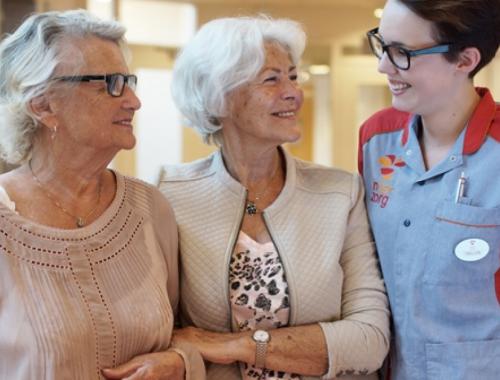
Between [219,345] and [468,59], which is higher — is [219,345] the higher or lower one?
the lower one

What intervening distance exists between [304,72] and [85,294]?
3.55 metres

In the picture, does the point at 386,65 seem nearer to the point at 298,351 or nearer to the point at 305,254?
the point at 305,254

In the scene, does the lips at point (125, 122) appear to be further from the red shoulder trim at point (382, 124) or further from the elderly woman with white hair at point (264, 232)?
the red shoulder trim at point (382, 124)

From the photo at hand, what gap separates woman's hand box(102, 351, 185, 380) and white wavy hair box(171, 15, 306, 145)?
26.0 inches

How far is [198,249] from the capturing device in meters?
1.82

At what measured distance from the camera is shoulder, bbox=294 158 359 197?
192cm

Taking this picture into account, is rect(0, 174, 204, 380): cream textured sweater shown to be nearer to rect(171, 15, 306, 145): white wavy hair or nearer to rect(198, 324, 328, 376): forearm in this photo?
rect(198, 324, 328, 376): forearm

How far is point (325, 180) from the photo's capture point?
6.42 feet

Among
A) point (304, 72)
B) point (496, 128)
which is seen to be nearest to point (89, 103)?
point (496, 128)

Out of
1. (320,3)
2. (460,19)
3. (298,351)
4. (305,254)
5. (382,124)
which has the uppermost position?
(320,3)

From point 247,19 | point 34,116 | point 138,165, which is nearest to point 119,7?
point 138,165

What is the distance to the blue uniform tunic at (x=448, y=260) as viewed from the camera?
65.6 inches

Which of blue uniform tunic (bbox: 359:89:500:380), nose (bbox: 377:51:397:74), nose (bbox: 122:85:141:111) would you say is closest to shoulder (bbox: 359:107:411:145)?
blue uniform tunic (bbox: 359:89:500:380)

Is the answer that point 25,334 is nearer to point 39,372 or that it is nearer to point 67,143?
point 39,372
